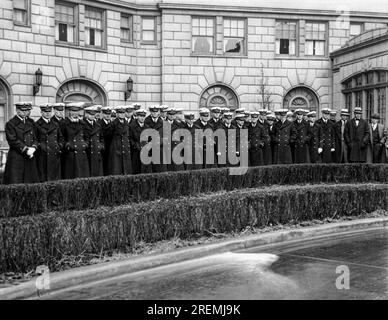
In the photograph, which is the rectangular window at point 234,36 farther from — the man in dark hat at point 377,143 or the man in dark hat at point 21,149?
the man in dark hat at point 21,149

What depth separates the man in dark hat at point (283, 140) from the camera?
53.4ft

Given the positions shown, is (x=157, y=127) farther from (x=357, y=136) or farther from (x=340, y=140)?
(x=357, y=136)

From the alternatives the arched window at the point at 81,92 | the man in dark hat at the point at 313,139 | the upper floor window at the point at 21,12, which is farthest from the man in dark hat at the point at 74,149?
the arched window at the point at 81,92

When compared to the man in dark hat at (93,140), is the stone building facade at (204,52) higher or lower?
higher

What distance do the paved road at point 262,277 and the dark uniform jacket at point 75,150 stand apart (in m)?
4.86

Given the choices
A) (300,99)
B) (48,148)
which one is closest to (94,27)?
(300,99)

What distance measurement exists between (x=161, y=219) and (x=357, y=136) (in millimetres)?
9549

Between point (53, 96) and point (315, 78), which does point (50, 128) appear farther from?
point (315, 78)

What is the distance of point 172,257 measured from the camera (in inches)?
326

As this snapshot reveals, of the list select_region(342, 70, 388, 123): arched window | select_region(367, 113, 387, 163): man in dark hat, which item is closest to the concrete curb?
select_region(367, 113, 387, 163): man in dark hat

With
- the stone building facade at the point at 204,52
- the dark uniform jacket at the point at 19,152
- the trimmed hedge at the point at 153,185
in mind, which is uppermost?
the stone building facade at the point at 204,52

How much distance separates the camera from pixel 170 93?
1043 inches

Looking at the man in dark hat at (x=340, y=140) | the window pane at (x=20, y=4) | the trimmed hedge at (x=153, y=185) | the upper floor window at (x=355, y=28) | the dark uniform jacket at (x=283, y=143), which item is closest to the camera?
the trimmed hedge at (x=153, y=185)
